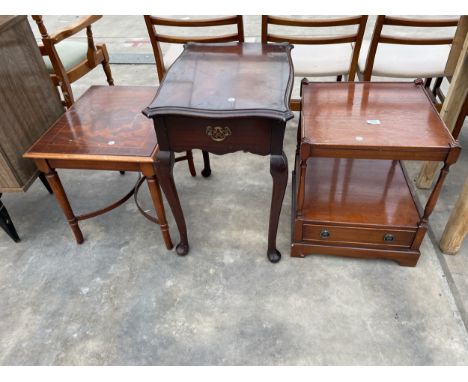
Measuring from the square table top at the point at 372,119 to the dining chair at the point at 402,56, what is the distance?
503 millimetres

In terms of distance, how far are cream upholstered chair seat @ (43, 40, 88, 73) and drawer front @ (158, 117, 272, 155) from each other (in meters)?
1.41

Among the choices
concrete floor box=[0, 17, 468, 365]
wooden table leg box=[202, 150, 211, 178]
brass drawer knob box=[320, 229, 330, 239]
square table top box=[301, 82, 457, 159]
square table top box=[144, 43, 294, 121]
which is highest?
square table top box=[144, 43, 294, 121]

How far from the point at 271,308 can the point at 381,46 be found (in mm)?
1962

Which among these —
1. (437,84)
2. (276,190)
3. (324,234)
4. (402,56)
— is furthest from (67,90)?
(437,84)

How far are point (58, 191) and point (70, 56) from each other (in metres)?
1.17

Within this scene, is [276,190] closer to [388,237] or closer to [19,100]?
[388,237]

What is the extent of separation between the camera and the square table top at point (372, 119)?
4.65 feet

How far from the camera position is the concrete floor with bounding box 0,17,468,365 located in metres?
1.54

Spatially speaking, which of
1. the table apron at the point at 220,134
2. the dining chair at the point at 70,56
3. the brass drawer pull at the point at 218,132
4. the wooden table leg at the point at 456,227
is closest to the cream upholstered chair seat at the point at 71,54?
the dining chair at the point at 70,56

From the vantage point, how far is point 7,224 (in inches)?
77.0

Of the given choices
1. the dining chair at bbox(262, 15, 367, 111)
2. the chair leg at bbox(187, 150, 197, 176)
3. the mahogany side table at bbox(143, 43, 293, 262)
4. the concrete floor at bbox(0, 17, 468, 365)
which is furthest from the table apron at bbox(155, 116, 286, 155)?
the dining chair at bbox(262, 15, 367, 111)

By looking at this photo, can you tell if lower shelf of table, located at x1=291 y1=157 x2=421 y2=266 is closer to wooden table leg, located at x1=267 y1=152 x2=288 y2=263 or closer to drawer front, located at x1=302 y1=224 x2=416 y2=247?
drawer front, located at x1=302 y1=224 x2=416 y2=247

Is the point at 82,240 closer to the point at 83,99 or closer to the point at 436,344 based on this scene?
the point at 83,99
